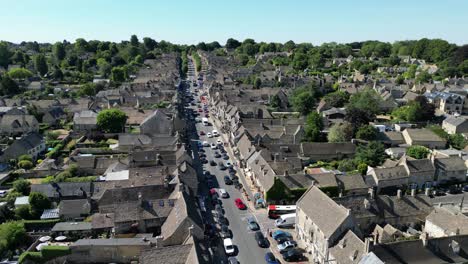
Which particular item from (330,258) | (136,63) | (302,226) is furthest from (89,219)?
(136,63)

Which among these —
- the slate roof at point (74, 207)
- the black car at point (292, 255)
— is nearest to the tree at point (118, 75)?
the slate roof at point (74, 207)

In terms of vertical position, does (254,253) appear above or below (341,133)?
below

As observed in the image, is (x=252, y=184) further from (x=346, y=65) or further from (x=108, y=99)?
(x=346, y=65)

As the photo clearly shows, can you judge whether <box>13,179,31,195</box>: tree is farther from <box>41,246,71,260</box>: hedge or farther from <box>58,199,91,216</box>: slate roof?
<box>41,246,71,260</box>: hedge

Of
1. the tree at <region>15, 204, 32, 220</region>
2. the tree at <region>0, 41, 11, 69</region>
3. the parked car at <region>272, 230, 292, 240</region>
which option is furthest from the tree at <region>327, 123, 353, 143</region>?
the tree at <region>0, 41, 11, 69</region>

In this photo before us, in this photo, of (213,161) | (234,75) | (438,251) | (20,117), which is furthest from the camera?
(234,75)

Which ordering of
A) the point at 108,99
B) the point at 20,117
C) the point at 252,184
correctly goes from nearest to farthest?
1. the point at 252,184
2. the point at 20,117
3. the point at 108,99
